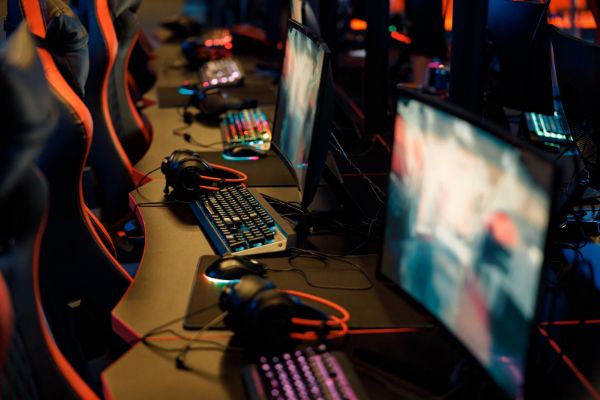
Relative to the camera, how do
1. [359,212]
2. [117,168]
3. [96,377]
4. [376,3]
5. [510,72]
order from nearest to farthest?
[96,377], [359,212], [510,72], [376,3], [117,168]

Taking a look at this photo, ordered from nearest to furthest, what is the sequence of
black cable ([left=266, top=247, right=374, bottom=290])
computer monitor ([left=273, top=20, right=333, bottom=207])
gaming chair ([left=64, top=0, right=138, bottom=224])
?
1. black cable ([left=266, top=247, right=374, bottom=290])
2. computer monitor ([left=273, top=20, right=333, bottom=207])
3. gaming chair ([left=64, top=0, right=138, bottom=224])

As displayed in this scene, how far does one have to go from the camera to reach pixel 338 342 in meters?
1.49

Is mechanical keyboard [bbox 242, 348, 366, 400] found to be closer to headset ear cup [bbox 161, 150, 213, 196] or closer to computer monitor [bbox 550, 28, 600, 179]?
headset ear cup [bbox 161, 150, 213, 196]

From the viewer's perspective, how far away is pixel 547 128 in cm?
282

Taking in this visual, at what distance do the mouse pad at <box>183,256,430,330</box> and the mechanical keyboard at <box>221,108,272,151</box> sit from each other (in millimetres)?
934

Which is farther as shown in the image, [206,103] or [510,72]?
[206,103]

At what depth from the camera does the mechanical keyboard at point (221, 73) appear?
3631mm

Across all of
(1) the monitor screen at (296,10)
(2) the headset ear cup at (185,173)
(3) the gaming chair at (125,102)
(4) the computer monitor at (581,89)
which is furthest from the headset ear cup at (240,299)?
(3) the gaming chair at (125,102)

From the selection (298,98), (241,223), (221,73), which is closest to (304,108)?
(298,98)

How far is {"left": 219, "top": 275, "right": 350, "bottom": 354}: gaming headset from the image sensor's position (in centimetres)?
142

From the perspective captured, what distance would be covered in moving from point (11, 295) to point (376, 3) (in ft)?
5.85

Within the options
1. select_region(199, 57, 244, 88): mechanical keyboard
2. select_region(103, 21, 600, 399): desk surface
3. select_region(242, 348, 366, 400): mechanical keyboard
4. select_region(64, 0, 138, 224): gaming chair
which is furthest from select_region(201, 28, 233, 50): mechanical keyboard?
select_region(242, 348, 366, 400): mechanical keyboard

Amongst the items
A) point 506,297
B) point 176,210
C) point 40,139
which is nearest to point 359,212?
point 176,210

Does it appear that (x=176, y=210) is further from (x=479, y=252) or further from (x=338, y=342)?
(x=479, y=252)
